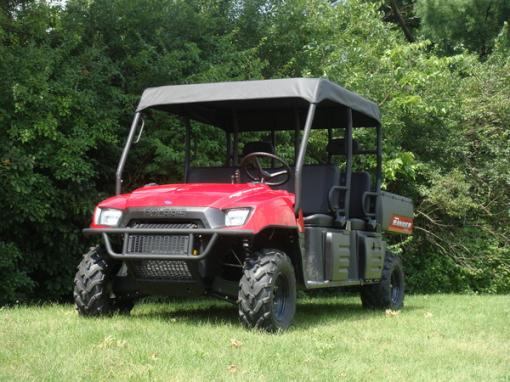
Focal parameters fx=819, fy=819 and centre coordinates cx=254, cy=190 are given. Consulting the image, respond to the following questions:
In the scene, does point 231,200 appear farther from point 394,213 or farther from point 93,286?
point 394,213

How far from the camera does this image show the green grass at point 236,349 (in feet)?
14.6

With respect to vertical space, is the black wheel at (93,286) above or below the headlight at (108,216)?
below

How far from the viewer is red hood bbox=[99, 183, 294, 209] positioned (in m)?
6.29

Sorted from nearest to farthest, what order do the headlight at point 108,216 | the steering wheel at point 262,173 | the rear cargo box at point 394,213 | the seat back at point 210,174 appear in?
the headlight at point 108,216, the steering wheel at point 262,173, the seat back at point 210,174, the rear cargo box at point 394,213

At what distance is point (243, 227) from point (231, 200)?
347 mm

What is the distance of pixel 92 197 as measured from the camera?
34.3 ft

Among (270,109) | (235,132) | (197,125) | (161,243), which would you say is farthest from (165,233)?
(197,125)

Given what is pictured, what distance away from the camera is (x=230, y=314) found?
786 centimetres

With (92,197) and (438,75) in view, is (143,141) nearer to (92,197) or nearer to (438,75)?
(92,197)

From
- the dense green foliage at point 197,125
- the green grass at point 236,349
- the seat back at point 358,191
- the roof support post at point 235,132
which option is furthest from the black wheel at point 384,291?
the dense green foliage at point 197,125

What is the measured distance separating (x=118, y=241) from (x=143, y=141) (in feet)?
14.0

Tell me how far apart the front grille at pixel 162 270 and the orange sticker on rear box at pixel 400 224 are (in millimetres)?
3530

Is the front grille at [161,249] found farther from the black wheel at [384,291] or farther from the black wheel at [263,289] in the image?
the black wheel at [384,291]

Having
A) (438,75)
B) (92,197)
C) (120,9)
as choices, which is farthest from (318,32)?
(92,197)
